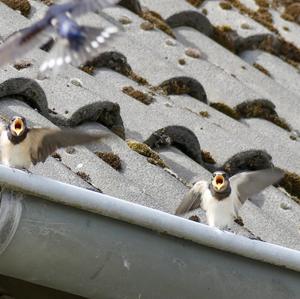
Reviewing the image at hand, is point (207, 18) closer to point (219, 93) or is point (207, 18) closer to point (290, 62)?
point (290, 62)

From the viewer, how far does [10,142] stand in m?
5.66


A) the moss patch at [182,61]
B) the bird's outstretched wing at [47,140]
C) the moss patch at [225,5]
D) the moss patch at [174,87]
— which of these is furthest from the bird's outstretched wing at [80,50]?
the moss patch at [225,5]

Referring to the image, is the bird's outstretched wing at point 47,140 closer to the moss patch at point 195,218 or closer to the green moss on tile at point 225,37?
the moss patch at point 195,218

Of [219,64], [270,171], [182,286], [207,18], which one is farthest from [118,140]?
[207,18]

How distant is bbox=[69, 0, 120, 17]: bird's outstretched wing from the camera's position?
15.5 ft

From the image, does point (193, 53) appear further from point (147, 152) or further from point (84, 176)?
point (84, 176)

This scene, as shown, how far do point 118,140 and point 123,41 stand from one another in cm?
199

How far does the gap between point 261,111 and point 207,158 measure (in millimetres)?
1439

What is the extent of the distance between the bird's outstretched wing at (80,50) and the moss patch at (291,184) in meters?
2.92

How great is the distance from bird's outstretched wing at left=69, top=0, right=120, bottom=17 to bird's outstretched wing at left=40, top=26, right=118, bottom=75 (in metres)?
0.10

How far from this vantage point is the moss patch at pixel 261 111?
8.77m

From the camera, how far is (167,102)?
796 centimetres

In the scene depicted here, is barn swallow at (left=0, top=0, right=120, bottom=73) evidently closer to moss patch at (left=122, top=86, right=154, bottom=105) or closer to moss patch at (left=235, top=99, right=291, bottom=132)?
moss patch at (left=122, top=86, right=154, bottom=105)

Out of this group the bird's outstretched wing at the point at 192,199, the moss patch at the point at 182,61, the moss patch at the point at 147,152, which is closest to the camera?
the bird's outstretched wing at the point at 192,199
